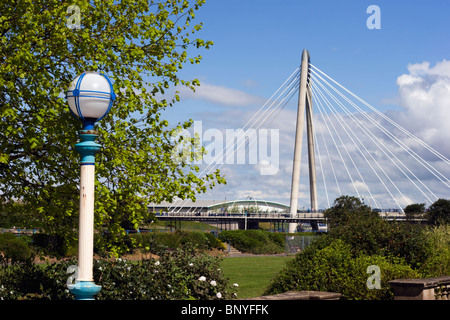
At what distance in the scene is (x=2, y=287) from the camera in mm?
10297

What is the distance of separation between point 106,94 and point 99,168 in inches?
199

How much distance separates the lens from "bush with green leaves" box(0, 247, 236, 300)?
986 cm

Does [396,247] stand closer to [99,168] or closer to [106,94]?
[99,168]

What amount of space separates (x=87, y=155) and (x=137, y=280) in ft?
12.1

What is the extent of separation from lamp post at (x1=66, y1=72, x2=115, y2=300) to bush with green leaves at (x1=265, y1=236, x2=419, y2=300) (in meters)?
6.58

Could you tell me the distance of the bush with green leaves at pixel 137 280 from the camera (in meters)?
9.86

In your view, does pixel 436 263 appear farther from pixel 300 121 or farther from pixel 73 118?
pixel 300 121

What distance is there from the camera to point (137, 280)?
9.87m

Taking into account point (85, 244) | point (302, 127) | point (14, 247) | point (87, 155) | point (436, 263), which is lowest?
point (14, 247)
